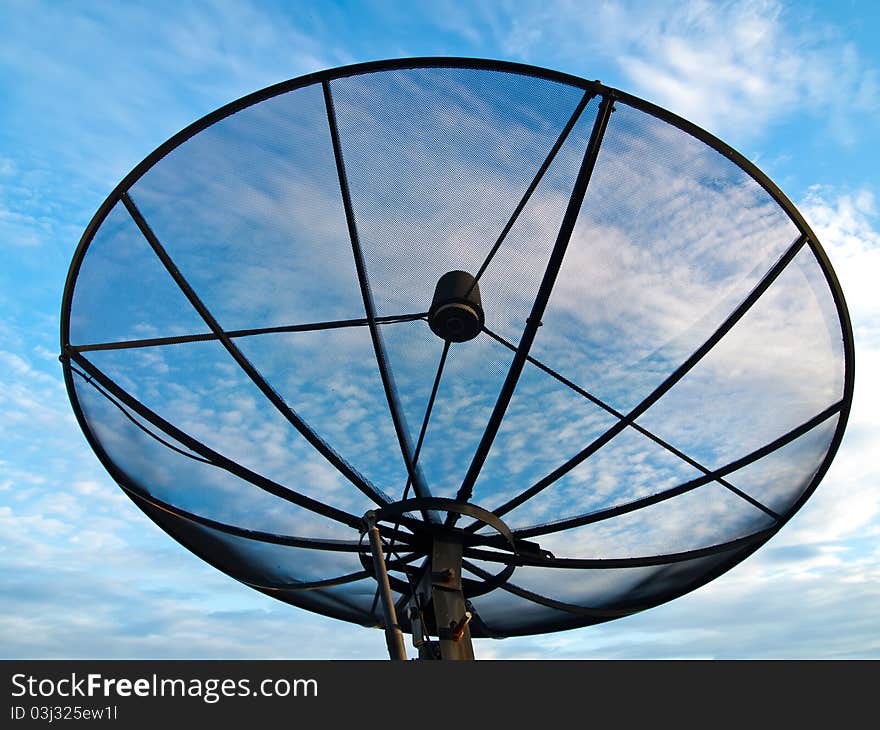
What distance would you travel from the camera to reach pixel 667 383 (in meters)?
8.87

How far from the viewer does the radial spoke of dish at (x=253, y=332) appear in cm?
828

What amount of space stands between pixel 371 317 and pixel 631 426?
3.80m

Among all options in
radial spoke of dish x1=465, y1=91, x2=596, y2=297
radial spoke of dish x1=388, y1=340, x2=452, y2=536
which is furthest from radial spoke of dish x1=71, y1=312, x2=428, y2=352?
radial spoke of dish x1=465, y1=91, x2=596, y2=297

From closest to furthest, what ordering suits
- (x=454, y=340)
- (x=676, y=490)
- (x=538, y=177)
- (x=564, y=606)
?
(x=538, y=177)
(x=454, y=340)
(x=676, y=490)
(x=564, y=606)

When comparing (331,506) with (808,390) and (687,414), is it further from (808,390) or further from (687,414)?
(808,390)

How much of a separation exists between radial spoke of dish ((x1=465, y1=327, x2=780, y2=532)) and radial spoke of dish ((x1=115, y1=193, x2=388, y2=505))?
163 cm

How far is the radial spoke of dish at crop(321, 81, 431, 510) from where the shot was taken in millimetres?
7379

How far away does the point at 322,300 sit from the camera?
836 cm

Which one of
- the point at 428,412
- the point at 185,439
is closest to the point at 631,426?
the point at 428,412

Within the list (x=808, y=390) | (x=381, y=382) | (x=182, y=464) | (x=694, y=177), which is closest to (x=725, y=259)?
(x=694, y=177)

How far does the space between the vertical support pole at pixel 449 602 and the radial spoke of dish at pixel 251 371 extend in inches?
44.3

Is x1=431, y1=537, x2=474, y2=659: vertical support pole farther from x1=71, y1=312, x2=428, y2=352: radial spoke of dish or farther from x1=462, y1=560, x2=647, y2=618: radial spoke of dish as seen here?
x1=71, y1=312, x2=428, y2=352: radial spoke of dish

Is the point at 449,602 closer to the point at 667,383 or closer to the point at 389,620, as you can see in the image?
the point at 389,620
